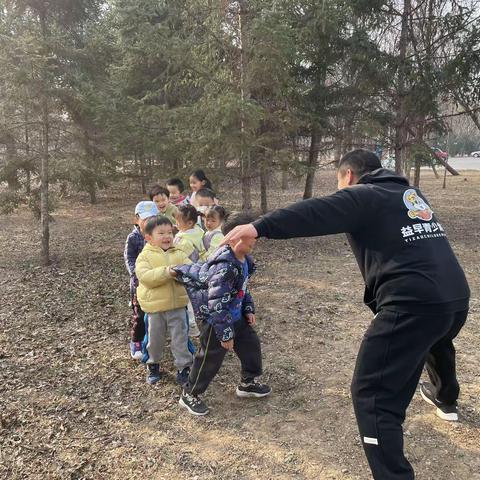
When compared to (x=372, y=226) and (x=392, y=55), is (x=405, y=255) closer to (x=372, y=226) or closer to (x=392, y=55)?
(x=372, y=226)

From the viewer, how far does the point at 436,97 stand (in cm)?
1070

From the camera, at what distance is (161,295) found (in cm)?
396

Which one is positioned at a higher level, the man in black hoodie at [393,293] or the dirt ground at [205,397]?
the man in black hoodie at [393,293]

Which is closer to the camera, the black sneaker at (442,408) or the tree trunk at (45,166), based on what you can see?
the black sneaker at (442,408)

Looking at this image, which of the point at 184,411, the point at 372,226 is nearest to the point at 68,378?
the point at 184,411

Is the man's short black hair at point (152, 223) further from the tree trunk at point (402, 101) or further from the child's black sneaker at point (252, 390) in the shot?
the tree trunk at point (402, 101)

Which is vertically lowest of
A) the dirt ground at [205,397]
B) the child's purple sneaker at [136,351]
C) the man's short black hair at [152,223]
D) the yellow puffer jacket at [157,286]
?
the dirt ground at [205,397]

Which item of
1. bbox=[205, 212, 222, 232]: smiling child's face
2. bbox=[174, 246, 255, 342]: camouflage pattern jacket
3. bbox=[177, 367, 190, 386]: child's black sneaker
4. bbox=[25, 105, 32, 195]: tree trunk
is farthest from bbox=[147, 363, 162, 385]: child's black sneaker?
bbox=[25, 105, 32, 195]: tree trunk

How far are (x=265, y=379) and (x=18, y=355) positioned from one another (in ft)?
8.74

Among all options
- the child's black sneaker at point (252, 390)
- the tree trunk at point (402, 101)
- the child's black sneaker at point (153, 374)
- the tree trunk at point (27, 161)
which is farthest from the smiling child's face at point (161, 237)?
the tree trunk at point (402, 101)

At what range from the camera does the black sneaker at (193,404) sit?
12.2 feet

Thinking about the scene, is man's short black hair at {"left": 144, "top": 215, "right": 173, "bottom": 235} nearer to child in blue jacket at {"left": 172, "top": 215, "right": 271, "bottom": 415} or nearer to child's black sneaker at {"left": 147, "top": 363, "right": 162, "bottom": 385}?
child in blue jacket at {"left": 172, "top": 215, "right": 271, "bottom": 415}

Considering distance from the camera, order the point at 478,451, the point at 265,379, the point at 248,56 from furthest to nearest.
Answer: the point at 248,56 < the point at 265,379 < the point at 478,451

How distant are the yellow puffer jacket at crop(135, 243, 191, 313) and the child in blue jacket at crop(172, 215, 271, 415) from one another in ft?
1.08
